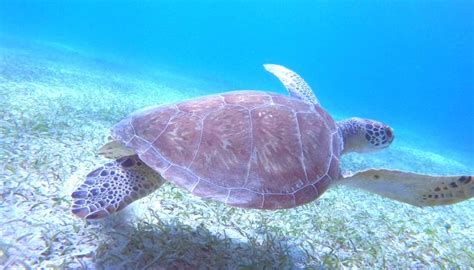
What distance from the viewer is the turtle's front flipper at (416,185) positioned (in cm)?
263

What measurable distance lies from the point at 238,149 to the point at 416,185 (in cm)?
172

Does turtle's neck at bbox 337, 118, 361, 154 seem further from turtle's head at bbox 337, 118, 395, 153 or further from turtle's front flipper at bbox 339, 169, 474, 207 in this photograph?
turtle's front flipper at bbox 339, 169, 474, 207

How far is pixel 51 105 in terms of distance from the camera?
272 inches

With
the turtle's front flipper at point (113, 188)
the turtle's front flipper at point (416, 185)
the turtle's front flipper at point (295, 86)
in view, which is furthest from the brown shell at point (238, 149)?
the turtle's front flipper at point (295, 86)

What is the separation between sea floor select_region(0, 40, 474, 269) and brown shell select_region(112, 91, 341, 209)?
705mm

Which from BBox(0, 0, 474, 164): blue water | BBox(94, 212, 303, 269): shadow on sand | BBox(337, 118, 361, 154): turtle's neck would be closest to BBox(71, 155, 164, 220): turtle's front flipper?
BBox(94, 212, 303, 269): shadow on sand

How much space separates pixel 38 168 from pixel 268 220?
2.97 m

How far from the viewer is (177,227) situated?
3.03 meters

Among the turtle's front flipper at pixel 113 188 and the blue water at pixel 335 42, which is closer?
the turtle's front flipper at pixel 113 188

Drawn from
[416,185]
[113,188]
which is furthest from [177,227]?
[416,185]

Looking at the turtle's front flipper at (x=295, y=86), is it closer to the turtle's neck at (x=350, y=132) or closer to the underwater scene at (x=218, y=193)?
the underwater scene at (x=218, y=193)

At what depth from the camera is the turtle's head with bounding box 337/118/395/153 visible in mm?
4148

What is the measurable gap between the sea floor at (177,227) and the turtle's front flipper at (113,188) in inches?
16.4

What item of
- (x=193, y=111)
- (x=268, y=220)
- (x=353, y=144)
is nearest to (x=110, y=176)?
(x=193, y=111)
